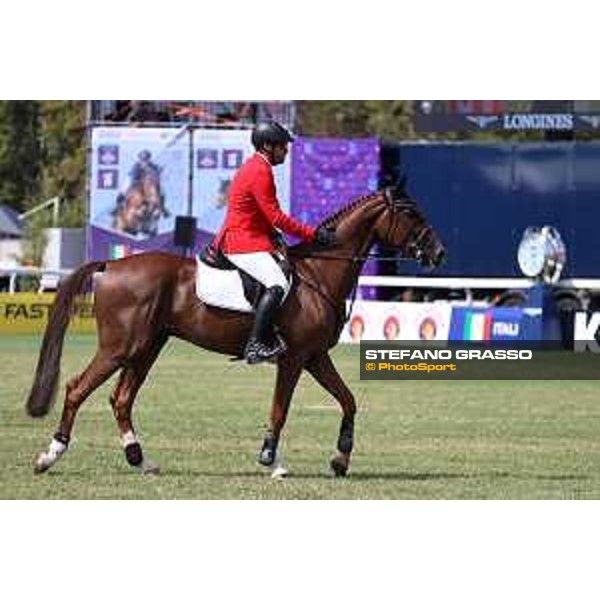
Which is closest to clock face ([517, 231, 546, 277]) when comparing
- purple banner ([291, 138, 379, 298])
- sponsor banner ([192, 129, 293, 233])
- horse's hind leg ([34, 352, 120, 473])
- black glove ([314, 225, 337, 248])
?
purple banner ([291, 138, 379, 298])

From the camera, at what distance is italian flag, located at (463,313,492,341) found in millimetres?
27656

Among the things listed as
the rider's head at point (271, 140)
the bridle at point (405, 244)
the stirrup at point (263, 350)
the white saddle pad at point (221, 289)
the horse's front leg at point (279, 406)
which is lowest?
the horse's front leg at point (279, 406)

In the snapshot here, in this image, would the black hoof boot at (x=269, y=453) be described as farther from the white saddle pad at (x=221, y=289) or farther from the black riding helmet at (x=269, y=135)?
the black riding helmet at (x=269, y=135)

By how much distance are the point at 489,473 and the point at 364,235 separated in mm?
1889

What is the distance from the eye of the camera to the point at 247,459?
46.4ft

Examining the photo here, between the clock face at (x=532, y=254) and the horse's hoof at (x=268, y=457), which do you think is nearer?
the horse's hoof at (x=268, y=457)

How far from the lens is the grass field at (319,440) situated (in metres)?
12.4

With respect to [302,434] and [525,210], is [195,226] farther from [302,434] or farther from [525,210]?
[302,434]

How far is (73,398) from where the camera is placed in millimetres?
12922

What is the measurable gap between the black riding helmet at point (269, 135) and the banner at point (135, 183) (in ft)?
61.2

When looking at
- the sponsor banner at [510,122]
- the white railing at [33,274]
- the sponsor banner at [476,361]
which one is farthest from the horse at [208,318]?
the sponsor banner at [510,122]

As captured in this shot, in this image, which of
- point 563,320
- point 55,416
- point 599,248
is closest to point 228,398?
point 55,416

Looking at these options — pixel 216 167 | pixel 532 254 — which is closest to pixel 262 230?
pixel 216 167

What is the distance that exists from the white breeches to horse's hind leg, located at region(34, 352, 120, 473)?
1.07 meters
